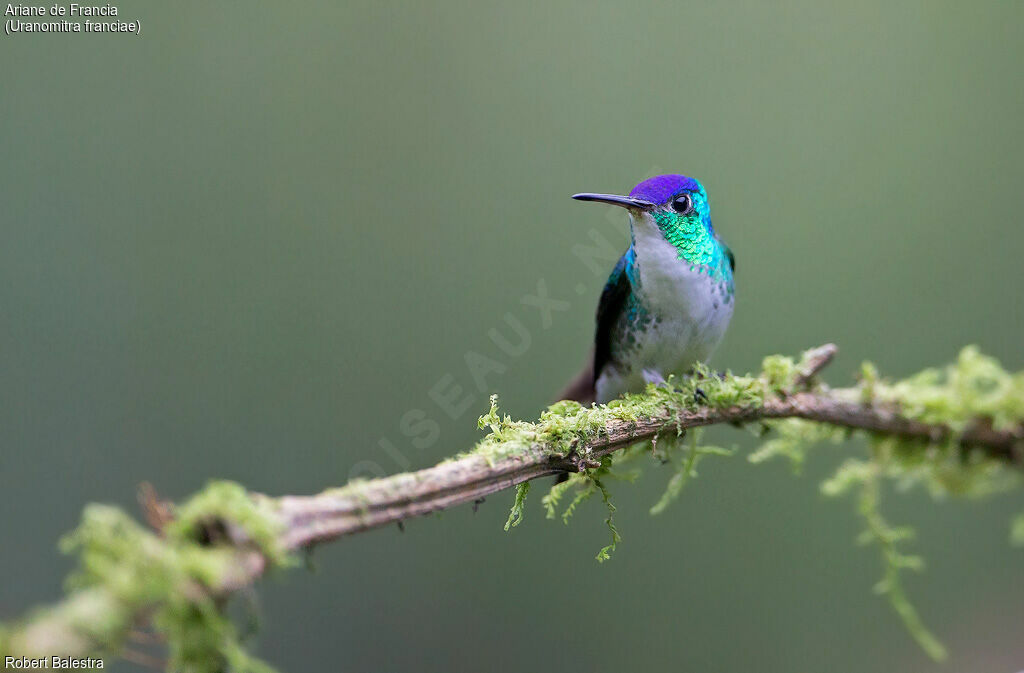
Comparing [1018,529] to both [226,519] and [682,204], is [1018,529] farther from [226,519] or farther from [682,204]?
[226,519]

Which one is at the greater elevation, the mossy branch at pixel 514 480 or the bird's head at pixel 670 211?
the bird's head at pixel 670 211

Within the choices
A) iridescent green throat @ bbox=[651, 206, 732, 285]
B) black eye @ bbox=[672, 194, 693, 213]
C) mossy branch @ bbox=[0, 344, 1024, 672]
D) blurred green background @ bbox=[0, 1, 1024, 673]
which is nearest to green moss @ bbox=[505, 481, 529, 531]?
mossy branch @ bbox=[0, 344, 1024, 672]

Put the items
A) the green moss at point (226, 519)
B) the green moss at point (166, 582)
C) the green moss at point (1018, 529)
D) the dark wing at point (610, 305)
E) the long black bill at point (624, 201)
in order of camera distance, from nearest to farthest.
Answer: the green moss at point (166, 582) → the green moss at point (226, 519) → the green moss at point (1018, 529) → the long black bill at point (624, 201) → the dark wing at point (610, 305)

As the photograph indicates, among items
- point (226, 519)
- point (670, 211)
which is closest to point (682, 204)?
point (670, 211)

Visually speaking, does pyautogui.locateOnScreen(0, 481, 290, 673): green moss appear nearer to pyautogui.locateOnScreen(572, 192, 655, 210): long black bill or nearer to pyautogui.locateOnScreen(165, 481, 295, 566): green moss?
pyautogui.locateOnScreen(165, 481, 295, 566): green moss

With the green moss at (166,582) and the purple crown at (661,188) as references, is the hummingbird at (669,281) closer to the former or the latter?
the purple crown at (661,188)

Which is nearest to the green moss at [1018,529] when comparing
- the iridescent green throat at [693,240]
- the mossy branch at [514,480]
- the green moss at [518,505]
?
the mossy branch at [514,480]

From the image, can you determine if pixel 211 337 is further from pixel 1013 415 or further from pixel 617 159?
pixel 1013 415

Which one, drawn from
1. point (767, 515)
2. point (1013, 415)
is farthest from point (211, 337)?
point (1013, 415)
